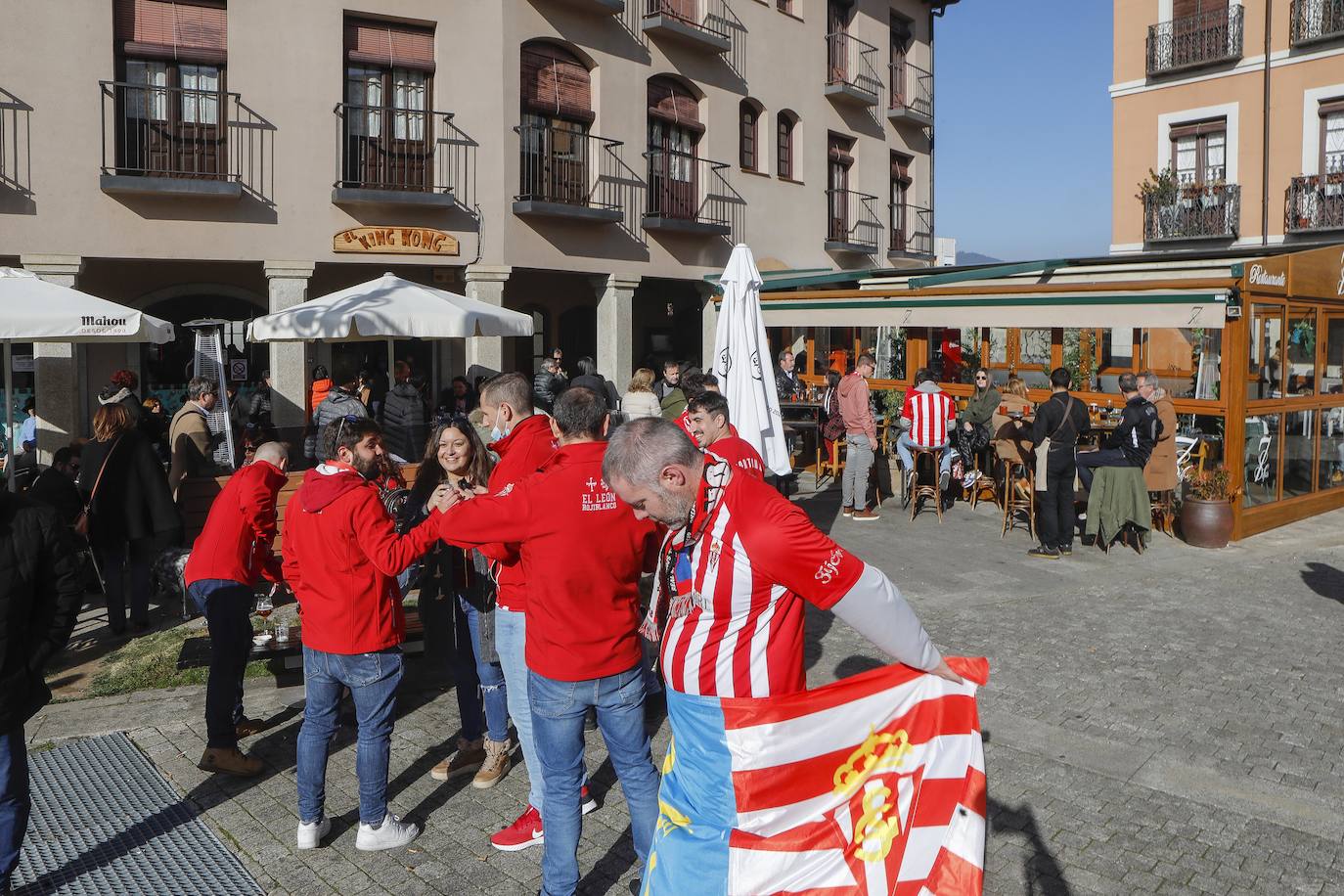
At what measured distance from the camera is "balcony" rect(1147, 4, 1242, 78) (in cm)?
2264

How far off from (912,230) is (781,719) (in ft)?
84.9

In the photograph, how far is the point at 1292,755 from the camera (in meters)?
5.95

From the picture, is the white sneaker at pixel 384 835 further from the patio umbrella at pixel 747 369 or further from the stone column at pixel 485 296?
the stone column at pixel 485 296

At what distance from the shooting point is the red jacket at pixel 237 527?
5.58 metres

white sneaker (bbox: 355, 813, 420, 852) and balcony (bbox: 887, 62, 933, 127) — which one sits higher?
balcony (bbox: 887, 62, 933, 127)

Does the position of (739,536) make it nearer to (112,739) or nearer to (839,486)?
(112,739)

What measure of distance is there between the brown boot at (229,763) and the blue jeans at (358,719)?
0.97 meters

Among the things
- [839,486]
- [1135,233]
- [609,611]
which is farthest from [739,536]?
[1135,233]

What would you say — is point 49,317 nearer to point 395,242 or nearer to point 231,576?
point 231,576

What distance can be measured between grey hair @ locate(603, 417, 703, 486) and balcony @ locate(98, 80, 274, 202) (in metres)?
13.7

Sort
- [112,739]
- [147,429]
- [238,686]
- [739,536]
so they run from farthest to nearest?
[147,429], [112,739], [238,686], [739,536]

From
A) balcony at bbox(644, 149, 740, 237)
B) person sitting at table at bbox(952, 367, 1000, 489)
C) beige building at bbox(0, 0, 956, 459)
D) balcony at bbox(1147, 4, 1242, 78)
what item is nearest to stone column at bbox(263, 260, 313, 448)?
beige building at bbox(0, 0, 956, 459)

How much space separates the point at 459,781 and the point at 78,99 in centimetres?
1299

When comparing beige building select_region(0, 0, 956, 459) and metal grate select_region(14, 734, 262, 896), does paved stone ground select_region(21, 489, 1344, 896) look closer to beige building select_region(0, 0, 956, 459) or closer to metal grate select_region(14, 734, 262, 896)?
metal grate select_region(14, 734, 262, 896)
